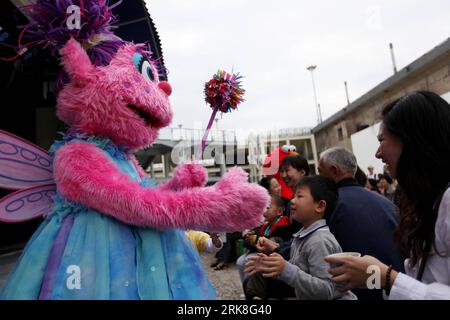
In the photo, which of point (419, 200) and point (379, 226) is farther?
point (379, 226)

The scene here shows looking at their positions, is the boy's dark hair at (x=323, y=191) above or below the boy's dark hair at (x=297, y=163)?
below

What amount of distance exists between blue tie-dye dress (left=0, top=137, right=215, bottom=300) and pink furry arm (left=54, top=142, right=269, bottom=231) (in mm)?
64

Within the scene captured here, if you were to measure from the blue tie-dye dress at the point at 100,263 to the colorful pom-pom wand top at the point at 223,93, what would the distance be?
630mm

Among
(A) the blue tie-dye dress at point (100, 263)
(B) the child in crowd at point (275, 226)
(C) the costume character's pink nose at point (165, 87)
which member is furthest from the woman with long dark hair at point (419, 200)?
(B) the child in crowd at point (275, 226)

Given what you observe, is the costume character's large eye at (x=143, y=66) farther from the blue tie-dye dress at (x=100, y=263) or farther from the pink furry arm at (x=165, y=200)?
the blue tie-dye dress at (x=100, y=263)

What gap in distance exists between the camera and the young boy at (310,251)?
4.36 ft

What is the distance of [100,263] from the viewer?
38.9 inches

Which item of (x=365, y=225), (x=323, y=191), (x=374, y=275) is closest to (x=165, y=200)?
(x=374, y=275)

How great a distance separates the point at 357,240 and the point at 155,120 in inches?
48.1

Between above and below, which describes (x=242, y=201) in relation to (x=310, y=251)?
above

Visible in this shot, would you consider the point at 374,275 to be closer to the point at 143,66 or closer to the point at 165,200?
the point at 165,200

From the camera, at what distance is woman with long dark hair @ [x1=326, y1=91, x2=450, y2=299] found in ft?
2.75

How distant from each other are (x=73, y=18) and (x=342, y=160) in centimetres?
171

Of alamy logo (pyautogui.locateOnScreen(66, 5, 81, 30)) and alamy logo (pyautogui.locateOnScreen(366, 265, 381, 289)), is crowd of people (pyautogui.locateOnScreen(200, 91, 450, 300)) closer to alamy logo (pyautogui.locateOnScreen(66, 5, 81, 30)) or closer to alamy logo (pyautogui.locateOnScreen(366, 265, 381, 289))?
alamy logo (pyautogui.locateOnScreen(366, 265, 381, 289))
